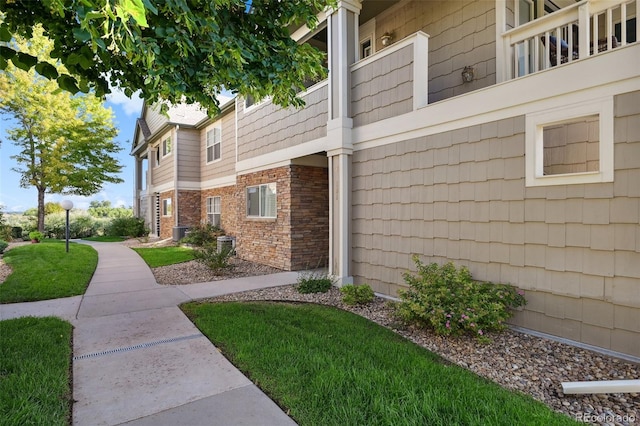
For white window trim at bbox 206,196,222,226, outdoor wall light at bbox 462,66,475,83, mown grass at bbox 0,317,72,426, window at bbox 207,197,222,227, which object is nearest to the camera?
mown grass at bbox 0,317,72,426

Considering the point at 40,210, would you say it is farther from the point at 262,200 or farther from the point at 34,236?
the point at 262,200

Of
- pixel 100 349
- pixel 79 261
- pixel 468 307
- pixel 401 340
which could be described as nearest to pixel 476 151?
pixel 468 307

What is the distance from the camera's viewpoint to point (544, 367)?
3.60 m

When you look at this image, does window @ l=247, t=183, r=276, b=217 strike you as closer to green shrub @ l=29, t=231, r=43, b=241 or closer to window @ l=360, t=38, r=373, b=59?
window @ l=360, t=38, r=373, b=59

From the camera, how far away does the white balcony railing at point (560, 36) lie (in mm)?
4207

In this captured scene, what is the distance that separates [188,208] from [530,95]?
14812 millimetres

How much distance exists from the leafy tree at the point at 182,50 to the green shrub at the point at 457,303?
3391 millimetres

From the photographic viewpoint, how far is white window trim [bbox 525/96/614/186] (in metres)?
3.74

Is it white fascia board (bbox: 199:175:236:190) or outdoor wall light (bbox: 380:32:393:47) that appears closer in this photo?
outdoor wall light (bbox: 380:32:393:47)

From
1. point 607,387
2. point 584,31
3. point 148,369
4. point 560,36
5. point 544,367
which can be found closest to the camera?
point 607,387

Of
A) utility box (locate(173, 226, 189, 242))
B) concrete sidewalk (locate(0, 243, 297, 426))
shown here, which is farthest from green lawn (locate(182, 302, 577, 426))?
utility box (locate(173, 226, 189, 242))

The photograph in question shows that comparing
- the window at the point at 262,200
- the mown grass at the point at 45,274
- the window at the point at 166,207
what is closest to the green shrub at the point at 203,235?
the window at the point at 166,207

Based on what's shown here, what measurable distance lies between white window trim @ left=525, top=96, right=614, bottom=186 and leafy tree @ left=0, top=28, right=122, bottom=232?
1886 centimetres

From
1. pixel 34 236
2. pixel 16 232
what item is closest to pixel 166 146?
pixel 34 236
